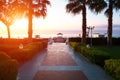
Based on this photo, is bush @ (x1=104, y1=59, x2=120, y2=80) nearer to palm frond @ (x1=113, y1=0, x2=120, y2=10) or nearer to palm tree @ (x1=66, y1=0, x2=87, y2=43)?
palm frond @ (x1=113, y1=0, x2=120, y2=10)

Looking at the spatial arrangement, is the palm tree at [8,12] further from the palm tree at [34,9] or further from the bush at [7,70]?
the bush at [7,70]

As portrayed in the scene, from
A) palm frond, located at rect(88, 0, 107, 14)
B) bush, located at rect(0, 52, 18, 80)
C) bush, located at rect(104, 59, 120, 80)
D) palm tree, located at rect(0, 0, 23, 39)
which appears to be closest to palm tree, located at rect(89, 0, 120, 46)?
palm frond, located at rect(88, 0, 107, 14)

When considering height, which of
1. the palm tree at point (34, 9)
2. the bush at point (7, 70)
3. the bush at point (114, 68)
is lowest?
the bush at point (114, 68)

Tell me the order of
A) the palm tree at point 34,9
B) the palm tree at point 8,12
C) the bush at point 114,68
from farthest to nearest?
the palm tree at point 8,12 < the palm tree at point 34,9 < the bush at point 114,68

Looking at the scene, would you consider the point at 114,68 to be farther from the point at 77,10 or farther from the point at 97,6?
the point at 77,10

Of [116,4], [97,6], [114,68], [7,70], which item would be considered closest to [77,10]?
[97,6]

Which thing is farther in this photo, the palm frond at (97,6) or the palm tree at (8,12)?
the palm tree at (8,12)

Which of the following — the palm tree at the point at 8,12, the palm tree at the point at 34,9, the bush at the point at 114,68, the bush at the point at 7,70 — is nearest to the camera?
the bush at the point at 7,70

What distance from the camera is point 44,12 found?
1305 inches

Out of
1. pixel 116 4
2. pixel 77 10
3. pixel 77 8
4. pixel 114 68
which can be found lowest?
pixel 114 68

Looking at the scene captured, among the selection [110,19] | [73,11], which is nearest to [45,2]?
[73,11]

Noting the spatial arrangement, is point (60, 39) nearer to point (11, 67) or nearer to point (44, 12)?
point (44, 12)

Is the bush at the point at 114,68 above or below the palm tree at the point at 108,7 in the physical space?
below

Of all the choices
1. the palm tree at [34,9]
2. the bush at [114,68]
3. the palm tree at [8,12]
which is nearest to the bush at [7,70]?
the bush at [114,68]
